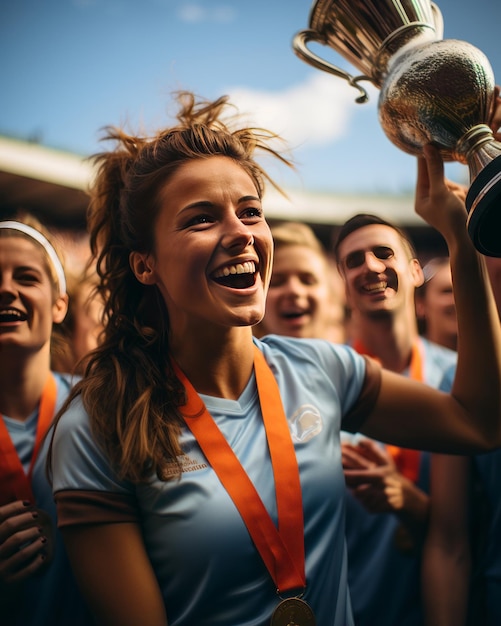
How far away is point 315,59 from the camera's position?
1.60m

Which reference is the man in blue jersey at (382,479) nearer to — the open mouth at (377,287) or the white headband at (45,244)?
the open mouth at (377,287)

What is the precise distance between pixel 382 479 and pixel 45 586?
1.02m

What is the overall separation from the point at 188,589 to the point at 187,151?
1025 millimetres

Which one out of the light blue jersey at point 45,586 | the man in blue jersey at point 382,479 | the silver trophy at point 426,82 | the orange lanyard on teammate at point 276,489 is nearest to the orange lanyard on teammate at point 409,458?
the man in blue jersey at point 382,479

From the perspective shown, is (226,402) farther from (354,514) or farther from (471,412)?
(354,514)

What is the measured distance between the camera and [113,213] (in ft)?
5.34

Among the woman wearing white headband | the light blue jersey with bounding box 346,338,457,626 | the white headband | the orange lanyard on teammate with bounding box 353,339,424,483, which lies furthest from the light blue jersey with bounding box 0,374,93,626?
the orange lanyard on teammate with bounding box 353,339,424,483

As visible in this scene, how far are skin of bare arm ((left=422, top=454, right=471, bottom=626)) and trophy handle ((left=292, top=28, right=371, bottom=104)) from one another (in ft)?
3.91

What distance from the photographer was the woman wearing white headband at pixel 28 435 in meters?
1.49

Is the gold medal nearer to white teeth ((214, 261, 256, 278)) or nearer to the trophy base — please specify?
white teeth ((214, 261, 256, 278))

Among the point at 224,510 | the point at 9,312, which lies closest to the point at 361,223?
the point at 224,510

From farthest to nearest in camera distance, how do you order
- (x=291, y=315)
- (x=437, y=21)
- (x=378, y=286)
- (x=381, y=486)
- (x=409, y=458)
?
(x=291, y=315)
(x=409, y=458)
(x=381, y=486)
(x=378, y=286)
(x=437, y=21)

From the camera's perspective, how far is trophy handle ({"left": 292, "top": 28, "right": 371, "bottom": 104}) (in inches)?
62.6

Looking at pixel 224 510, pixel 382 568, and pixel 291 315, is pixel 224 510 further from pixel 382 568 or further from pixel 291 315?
pixel 291 315
